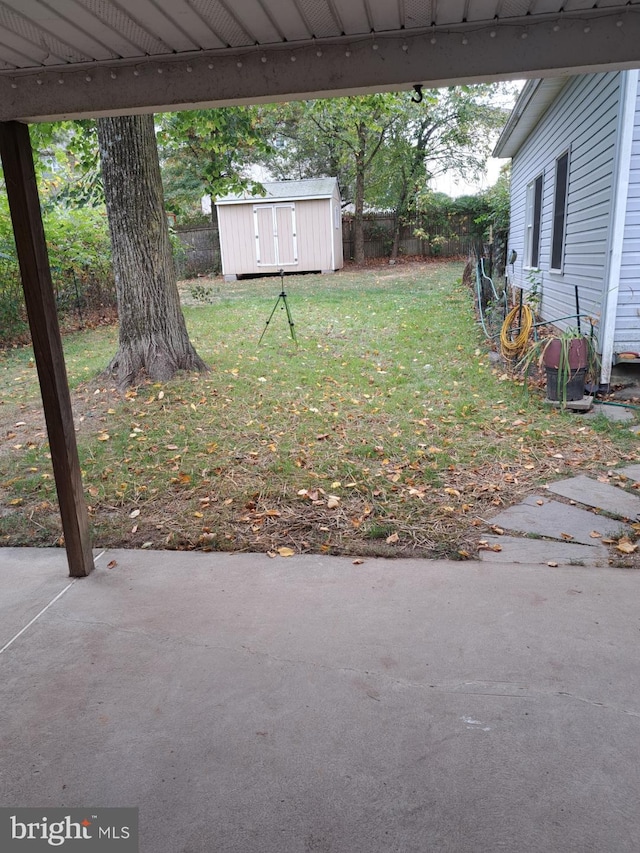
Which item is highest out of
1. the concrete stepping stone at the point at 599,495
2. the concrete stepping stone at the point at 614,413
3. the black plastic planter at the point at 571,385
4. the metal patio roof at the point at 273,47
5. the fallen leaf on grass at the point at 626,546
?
the metal patio roof at the point at 273,47

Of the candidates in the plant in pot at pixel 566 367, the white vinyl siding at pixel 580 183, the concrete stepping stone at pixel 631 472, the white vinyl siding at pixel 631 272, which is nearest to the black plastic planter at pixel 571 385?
the plant in pot at pixel 566 367

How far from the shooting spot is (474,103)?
73.6 ft

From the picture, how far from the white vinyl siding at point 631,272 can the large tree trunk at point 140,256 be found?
183 inches

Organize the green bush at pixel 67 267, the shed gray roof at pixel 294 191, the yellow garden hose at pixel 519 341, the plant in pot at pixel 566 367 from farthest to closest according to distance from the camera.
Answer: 1. the shed gray roof at pixel 294 191
2. the green bush at pixel 67 267
3. the yellow garden hose at pixel 519 341
4. the plant in pot at pixel 566 367

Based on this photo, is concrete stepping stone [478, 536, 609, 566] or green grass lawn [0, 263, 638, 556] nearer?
concrete stepping stone [478, 536, 609, 566]

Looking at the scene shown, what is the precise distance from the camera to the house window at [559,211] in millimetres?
7871

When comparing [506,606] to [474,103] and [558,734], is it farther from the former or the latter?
[474,103]

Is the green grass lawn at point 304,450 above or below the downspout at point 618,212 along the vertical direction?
below

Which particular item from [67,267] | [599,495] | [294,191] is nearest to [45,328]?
[599,495]

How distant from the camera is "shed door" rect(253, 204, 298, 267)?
741 inches

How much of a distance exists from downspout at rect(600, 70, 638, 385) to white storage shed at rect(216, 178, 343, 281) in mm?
14130

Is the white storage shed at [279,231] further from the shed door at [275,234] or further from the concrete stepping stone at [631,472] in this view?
the concrete stepping stone at [631,472]

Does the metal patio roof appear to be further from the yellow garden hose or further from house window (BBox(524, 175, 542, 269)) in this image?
house window (BBox(524, 175, 542, 269))

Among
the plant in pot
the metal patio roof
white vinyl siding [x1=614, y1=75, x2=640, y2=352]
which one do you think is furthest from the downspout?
the metal patio roof
